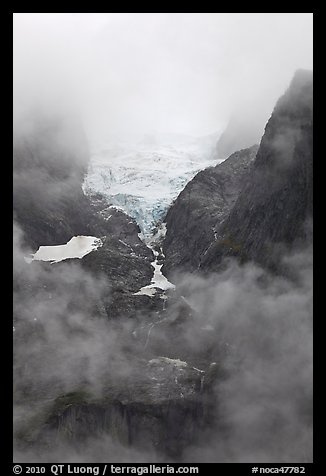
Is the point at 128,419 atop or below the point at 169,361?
below

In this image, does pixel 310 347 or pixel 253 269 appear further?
pixel 253 269

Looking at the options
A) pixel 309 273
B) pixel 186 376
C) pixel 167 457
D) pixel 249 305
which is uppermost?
pixel 309 273

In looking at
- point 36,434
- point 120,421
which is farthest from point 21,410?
point 120,421

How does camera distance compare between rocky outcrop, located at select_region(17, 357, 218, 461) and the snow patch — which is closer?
rocky outcrop, located at select_region(17, 357, 218, 461)

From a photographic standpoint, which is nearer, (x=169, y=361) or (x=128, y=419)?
(x=128, y=419)

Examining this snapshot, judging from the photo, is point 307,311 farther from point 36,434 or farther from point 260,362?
point 36,434

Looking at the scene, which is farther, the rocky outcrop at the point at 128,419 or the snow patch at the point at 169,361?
the snow patch at the point at 169,361

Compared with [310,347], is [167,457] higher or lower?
lower

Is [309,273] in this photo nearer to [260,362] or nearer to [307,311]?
[307,311]

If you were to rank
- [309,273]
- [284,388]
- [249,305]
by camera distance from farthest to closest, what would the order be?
[249,305]
[309,273]
[284,388]
